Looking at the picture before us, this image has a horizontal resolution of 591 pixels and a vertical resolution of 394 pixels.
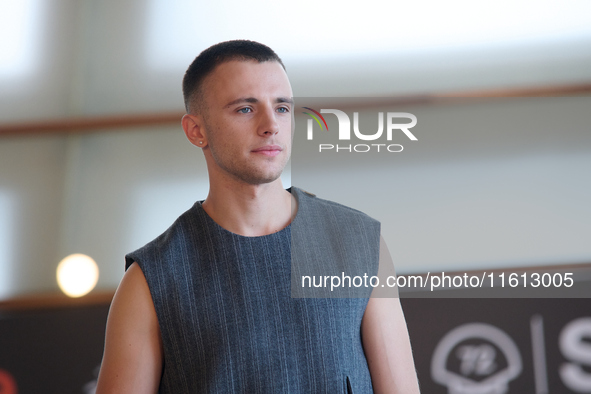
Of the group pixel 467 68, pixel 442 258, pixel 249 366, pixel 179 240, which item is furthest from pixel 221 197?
pixel 467 68

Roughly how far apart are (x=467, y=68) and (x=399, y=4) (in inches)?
14.4

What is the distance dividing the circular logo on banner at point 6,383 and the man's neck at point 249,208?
1.41 metres

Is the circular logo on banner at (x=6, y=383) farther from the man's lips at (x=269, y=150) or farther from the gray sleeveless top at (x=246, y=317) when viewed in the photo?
the man's lips at (x=269, y=150)

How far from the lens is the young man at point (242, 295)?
0.99 metres

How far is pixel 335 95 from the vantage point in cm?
219

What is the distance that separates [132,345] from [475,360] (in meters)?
1.32

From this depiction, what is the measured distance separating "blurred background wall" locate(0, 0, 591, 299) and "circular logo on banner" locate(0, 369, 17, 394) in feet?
0.99

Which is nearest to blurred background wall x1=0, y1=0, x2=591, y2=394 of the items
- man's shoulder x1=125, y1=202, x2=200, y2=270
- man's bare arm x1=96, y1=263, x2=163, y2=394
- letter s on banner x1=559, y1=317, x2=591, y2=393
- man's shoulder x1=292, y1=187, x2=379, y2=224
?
letter s on banner x1=559, y1=317, x2=591, y2=393

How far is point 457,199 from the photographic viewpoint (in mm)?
1987

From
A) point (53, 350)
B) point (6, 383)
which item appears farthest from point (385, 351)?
point (6, 383)

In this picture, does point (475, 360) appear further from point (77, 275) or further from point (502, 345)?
point (77, 275)

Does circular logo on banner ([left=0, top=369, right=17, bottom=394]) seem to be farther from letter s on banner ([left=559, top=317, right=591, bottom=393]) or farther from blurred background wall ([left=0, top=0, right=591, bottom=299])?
letter s on banner ([left=559, top=317, right=591, bottom=393])

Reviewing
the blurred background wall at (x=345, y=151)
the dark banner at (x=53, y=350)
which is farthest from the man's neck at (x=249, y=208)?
the dark banner at (x=53, y=350)

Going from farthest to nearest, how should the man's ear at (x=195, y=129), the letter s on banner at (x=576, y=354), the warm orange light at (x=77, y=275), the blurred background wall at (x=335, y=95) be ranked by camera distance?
the warm orange light at (x=77, y=275) < the blurred background wall at (x=335, y=95) < the letter s on banner at (x=576, y=354) < the man's ear at (x=195, y=129)
